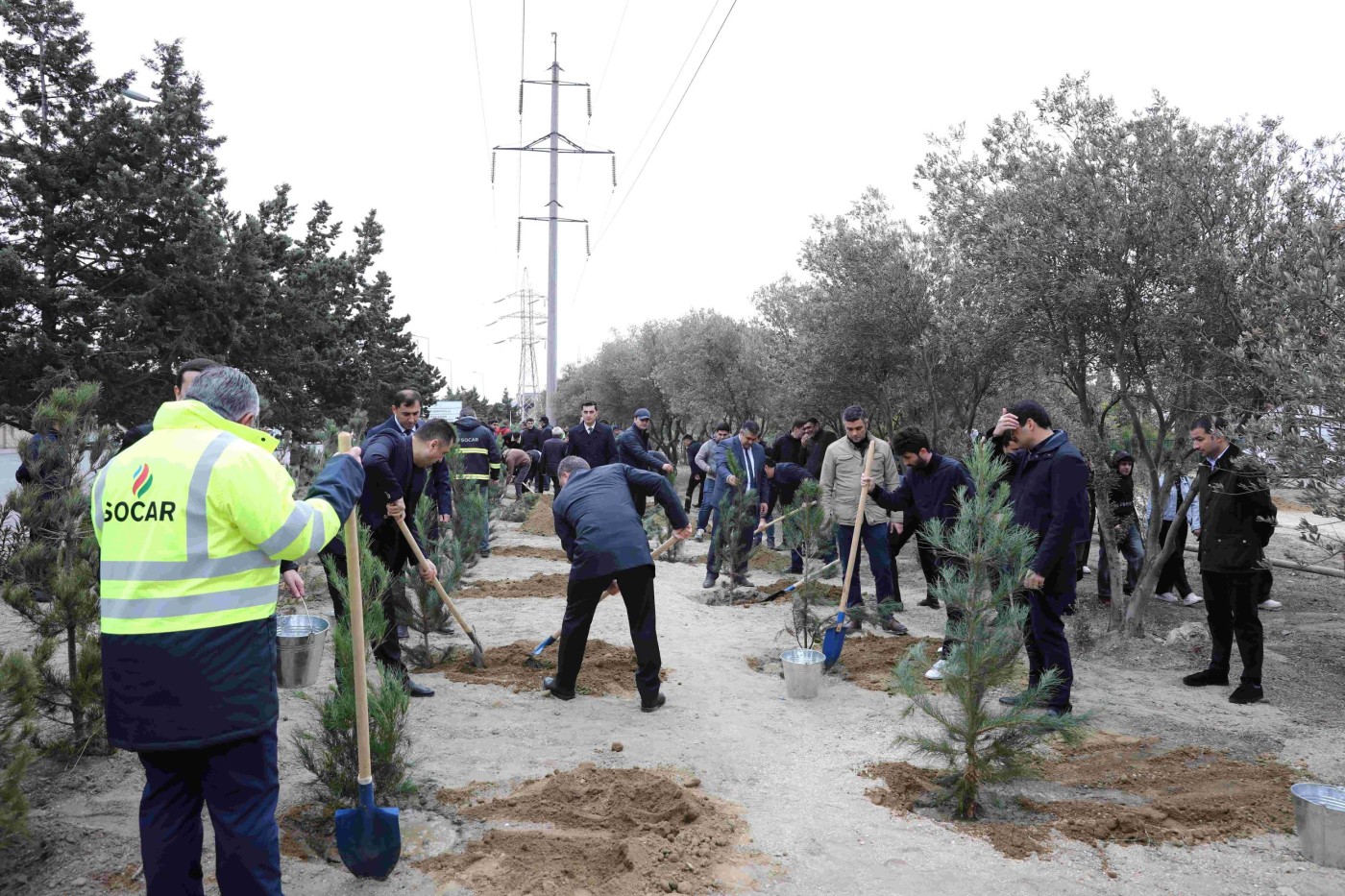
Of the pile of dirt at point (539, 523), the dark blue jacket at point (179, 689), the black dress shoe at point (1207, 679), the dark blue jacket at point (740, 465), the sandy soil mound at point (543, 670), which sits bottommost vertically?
the sandy soil mound at point (543, 670)

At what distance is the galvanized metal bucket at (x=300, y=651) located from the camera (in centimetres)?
479

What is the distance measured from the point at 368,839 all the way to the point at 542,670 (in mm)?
2898

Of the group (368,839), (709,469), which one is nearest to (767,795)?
(368,839)

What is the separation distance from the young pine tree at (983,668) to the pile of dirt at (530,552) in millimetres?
7773

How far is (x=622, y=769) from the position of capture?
4.16 m

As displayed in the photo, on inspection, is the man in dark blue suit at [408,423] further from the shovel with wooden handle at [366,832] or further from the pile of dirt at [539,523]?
the pile of dirt at [539,523]

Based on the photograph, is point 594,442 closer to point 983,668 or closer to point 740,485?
point 740,485

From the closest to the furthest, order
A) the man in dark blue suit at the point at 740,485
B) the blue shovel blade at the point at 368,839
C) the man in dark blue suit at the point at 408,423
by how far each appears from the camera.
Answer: the blue shovel blade at the point at 368,839
the man in dark blue suit at the point at 408,423
the man in dark blue suit at the point at 740,485

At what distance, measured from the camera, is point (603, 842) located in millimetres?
3359

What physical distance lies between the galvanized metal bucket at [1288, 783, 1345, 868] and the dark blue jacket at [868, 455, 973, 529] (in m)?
3.57

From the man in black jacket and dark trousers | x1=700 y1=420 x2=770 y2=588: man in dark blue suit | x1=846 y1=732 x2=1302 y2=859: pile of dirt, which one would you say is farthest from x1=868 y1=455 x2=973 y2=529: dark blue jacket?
x1=846 y1=732 x2=1302 y2=859: pile of dirt

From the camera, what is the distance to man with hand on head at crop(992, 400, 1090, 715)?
192 inches

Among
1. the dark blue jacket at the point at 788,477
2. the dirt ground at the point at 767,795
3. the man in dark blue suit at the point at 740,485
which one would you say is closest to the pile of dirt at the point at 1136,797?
the dirt ground at the point at 767,795

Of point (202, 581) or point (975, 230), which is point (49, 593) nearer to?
point (202, 581)
